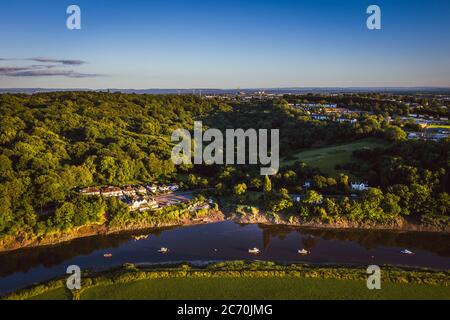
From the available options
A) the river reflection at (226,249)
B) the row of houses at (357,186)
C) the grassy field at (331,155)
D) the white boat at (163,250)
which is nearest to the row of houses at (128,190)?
the river reflection at (226,249)

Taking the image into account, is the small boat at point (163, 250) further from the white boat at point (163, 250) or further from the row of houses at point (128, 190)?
the row of houses at point (128, 190)

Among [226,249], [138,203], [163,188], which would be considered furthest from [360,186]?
[138,203]

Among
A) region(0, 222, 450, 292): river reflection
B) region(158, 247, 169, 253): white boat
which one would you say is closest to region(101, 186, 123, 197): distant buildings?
region(0, 222, 450, 292): river reflection

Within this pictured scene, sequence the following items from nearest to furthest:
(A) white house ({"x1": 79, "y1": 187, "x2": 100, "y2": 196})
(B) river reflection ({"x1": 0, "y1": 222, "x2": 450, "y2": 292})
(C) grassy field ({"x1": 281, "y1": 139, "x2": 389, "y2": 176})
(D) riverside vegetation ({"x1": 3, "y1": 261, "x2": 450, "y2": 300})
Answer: (D) riverside vegetation ({"x1": 3, "y1": 261, "x2": 450, "y2": 300}) < (B) river reflection ({"x1": 0, "y1": 222, "x2": 450, "y2": 292}) < (A) white house ({"x1": 79, "y1": 187, "x2": 100, "y2": 196}) < (C) grassy field ({"x1": 281, "y1": 139, "x2": 389, "y2": 176})

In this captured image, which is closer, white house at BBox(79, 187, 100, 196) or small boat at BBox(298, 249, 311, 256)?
small boat at BBox(298, 249, 311, 256)

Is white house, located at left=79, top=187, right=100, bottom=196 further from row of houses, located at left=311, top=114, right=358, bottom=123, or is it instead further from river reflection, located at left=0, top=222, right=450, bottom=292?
row of houses, located at left=311, top=114, right=358, bottom=123

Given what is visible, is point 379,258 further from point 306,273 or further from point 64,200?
point 64,200
